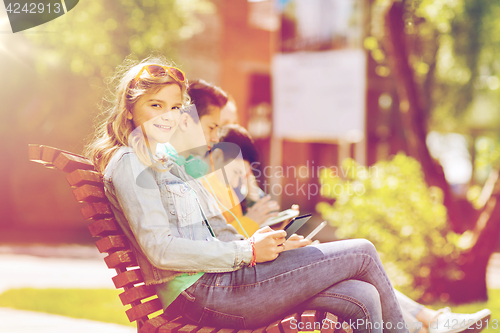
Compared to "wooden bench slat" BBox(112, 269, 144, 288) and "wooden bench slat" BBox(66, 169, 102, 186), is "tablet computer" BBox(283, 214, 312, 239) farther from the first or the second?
"wooden bench slat" BBox(66, 169, 102, 186)

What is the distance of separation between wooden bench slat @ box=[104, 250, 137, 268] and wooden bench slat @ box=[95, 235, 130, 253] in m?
0.03

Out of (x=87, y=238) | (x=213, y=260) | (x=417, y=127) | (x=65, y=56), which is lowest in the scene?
(x=87, y=238)

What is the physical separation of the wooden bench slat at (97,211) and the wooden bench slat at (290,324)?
0.86m

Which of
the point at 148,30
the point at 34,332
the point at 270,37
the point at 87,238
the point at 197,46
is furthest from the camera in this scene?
the point at 270,37

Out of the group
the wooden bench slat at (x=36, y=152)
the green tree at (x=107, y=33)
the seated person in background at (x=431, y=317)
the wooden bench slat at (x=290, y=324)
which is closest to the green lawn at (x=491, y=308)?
the seated person in background at (x=431, y=317)

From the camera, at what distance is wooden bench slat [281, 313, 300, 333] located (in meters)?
1.89

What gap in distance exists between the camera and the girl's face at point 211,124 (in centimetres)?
283

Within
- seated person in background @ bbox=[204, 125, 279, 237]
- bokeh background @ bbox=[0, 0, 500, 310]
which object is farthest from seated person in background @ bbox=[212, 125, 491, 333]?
bokeh background @ bbox=[0, 0, 500, 310]

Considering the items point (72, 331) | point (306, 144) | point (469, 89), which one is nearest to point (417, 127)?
point (72, 331)

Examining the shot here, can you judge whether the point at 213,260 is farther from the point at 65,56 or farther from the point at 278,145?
the point at 278,145

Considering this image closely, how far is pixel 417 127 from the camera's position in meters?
5.25

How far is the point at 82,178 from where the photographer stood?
2.03 metres

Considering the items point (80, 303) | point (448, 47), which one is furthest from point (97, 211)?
point (448, 47)

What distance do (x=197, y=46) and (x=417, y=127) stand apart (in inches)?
318
